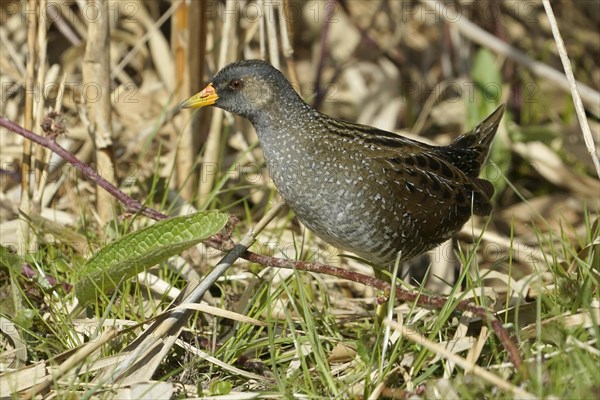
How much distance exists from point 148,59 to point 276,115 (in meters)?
2.22

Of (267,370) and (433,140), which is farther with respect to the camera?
(433,140)

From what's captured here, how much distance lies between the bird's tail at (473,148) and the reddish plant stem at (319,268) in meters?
0.91

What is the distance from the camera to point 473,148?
400 centimetres

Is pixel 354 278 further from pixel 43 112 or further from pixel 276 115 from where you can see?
pixel 43 112

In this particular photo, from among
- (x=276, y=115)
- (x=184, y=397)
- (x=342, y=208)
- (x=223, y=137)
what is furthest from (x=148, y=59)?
(x=184, y=397)

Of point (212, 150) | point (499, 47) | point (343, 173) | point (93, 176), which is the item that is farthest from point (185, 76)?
point (499, 47)

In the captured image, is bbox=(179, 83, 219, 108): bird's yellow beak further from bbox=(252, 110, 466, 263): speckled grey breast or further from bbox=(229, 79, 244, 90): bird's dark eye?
bbox=(252, 110, 466, 263): speckled grey breast

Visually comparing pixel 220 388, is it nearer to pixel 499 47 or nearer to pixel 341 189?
pixel 341 189

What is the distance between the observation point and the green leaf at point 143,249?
3086mm

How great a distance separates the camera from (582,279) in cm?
326

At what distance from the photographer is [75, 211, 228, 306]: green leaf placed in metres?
3.09

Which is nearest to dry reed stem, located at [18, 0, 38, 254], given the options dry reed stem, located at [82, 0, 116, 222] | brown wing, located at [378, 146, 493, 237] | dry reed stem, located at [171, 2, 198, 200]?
dry reed stem, located at [82, 0, 116, 222]

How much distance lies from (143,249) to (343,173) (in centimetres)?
79

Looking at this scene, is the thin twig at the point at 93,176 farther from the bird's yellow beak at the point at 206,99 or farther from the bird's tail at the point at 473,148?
the bird's tail at the point at 473,148
